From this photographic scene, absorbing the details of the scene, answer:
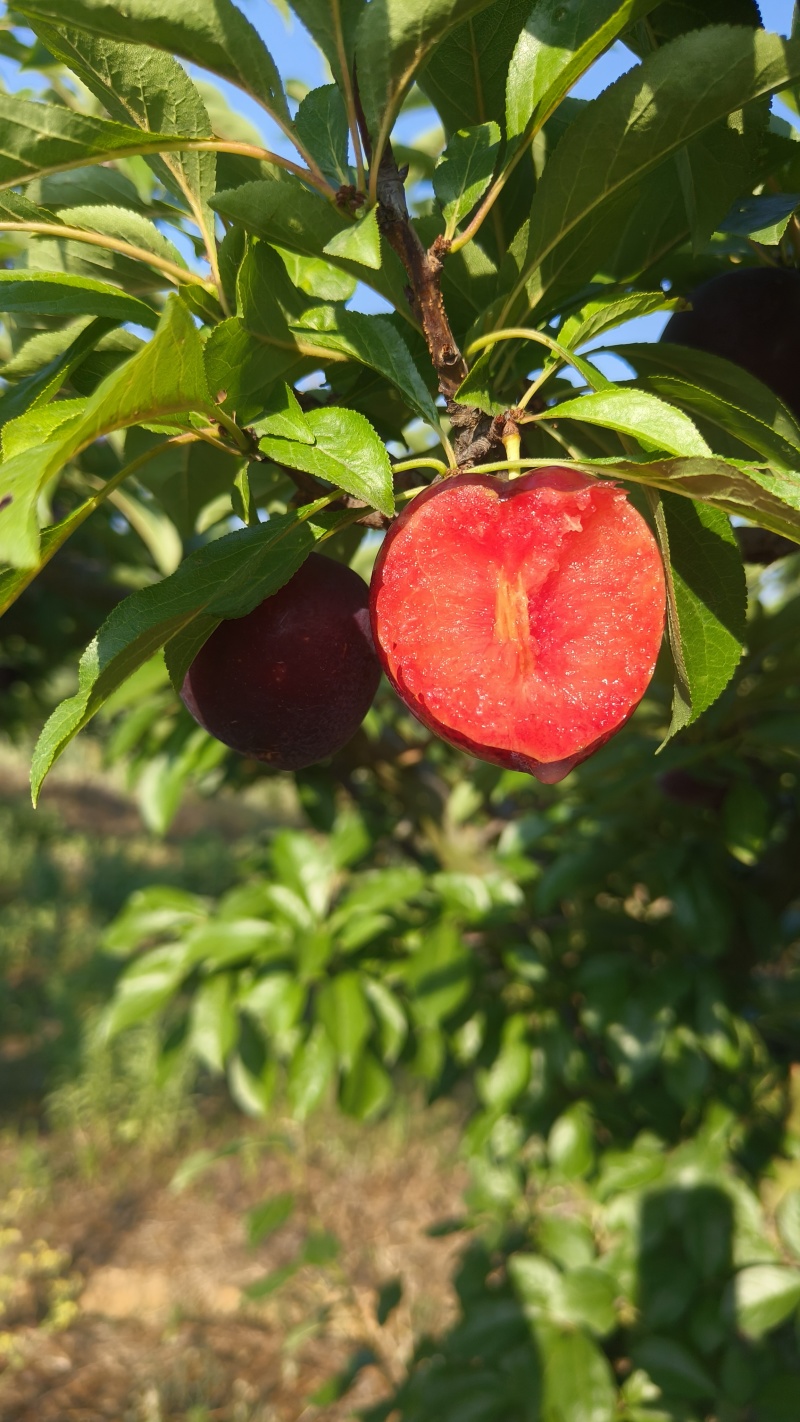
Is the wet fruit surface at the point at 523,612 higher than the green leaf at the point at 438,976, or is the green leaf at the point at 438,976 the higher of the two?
the wet fruit surface at the point at 523,612

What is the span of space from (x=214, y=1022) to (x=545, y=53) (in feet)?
4.06

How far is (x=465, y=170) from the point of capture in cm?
54

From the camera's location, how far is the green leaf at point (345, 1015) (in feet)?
4.46

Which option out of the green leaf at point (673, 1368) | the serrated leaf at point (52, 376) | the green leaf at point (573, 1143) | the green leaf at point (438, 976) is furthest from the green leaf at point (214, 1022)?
the serrated leaf at point (52, 376)

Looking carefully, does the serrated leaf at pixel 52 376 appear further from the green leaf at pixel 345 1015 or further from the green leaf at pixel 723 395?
the green leaf at pixel 345 1015

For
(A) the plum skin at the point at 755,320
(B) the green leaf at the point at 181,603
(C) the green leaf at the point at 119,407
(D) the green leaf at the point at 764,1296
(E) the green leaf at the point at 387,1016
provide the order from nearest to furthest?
(C) the green leaf at the point at 119,407
(B) the green leaf at the point at 181,603
(A) the plum skin at the point at 755,320
(D) the green leaf at the point at 764,1296
(E) the green leaf at the point at 387,1016

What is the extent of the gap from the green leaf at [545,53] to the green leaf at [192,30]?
118 mm

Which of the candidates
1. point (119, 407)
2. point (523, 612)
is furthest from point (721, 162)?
point (119, 407)

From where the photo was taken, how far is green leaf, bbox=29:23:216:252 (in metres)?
0.48

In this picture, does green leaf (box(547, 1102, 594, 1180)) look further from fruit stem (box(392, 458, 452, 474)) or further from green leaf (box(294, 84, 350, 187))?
green leaf (box(294, 84, 350, 187))

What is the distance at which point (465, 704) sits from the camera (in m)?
0.52

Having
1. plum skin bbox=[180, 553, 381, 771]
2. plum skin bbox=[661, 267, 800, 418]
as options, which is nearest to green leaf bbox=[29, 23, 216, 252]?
plum skin bbox=[180, 553, 381, 771]

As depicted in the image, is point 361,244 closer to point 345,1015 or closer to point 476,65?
point 476,65

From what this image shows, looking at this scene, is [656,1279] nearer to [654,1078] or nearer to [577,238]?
[654,1078]
